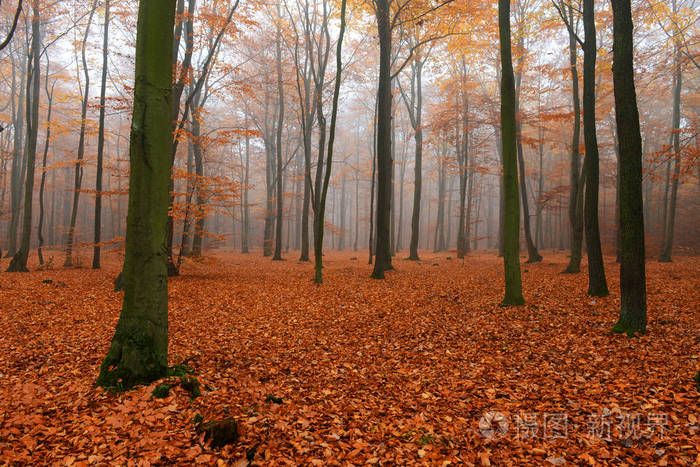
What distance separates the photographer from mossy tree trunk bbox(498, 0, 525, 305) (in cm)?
649

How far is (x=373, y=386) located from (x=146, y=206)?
3.08 metres

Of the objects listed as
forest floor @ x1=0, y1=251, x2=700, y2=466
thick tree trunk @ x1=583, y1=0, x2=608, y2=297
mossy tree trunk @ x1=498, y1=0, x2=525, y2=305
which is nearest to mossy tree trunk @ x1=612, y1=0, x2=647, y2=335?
forest floor @ x1=0, y1=251, x2=700, y2=466

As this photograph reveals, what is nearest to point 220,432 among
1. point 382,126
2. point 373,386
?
point 373,386

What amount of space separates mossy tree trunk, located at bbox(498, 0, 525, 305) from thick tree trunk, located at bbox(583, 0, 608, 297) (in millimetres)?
2172

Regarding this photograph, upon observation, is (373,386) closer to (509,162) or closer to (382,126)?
(509,162)

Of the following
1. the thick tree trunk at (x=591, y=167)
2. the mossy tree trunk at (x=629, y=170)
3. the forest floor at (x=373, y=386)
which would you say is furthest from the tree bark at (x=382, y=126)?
the mossy tree trunk at (x=629, y=170)

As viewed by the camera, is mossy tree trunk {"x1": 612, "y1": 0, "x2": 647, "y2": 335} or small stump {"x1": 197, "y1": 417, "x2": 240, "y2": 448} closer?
small stump {"x1": 197, "y1": 417, "x2": 240, "y2": 448}

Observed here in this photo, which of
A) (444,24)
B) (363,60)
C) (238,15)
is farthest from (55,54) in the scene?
(444,24)

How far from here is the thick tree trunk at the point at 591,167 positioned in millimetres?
7339

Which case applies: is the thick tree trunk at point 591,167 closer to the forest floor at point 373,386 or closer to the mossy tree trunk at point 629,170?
the forest floor at point 373,386

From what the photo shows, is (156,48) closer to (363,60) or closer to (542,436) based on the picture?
(542,436)

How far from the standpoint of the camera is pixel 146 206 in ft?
10.0

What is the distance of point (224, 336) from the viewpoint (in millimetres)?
5141

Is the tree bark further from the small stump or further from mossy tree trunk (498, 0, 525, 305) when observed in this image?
Answer: the small stump
